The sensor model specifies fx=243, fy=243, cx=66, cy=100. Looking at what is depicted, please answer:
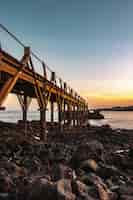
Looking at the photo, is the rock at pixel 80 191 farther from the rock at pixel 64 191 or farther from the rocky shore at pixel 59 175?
the rock at pixel 64 191

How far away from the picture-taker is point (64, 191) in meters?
5.00

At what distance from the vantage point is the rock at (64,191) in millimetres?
4842

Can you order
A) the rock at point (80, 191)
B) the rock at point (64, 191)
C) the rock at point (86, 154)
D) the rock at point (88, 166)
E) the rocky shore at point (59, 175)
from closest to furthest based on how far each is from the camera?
1. the rock at point (64, 191)
2. the rocky shore at point (59, 175)
3. the rock at point (80, 191)
4. the rock at point (88, 166)
5. the rock at point (86, 154)

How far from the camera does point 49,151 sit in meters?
10.2

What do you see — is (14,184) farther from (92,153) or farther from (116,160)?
(116,160)

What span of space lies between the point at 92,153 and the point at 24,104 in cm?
978

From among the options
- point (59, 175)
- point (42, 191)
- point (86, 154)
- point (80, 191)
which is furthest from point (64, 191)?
point (86, 154)

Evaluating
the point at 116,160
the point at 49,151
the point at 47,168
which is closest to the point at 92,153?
the point at 116,160

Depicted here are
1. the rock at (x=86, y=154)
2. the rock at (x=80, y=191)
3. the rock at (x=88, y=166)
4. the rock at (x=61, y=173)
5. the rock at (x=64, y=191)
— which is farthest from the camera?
the rock at (x=86, y=154)

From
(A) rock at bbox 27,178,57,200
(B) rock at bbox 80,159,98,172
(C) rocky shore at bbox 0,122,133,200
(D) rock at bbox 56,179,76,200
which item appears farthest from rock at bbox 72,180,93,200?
(B) rock at bbox 80,159,98,172

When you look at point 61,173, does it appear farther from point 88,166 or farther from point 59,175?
point 88,166

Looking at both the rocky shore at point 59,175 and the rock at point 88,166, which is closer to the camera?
the rocky shore at point 59,175

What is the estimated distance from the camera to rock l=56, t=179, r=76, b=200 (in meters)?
4.84

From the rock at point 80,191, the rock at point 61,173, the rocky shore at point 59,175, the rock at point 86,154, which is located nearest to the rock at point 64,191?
the rocky shore at point 59,175
